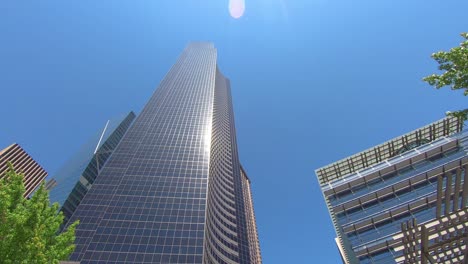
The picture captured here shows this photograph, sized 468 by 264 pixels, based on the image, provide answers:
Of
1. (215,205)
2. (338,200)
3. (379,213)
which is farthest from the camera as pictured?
(215,205)

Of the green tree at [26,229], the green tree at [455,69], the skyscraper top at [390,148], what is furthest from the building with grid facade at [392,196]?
the green tree at [26,229]

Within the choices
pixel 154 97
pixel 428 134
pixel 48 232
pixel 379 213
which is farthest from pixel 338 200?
pixel 154 97

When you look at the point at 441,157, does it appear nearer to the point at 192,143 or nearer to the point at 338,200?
the point at 338,200

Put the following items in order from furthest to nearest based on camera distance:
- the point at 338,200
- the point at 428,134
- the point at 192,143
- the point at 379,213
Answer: the point at 192,143
the point at 428,134
the point at 338,200
the point at 379,213

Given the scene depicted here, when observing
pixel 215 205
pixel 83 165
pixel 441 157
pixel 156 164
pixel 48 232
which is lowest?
pixel 48 232

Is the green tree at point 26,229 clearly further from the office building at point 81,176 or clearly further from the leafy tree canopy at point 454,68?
the office building at point 81,176

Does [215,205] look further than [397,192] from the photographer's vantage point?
Yes

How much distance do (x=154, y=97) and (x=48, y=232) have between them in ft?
489

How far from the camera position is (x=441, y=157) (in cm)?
4391

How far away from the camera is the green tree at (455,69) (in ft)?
43.6

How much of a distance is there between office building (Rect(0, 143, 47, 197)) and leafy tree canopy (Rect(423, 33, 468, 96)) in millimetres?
151565

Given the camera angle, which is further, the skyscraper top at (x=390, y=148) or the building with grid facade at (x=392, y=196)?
the skyscraper top at (x=390, y=148)

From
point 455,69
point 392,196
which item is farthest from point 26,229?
point 392,196

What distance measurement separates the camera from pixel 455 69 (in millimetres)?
13742
